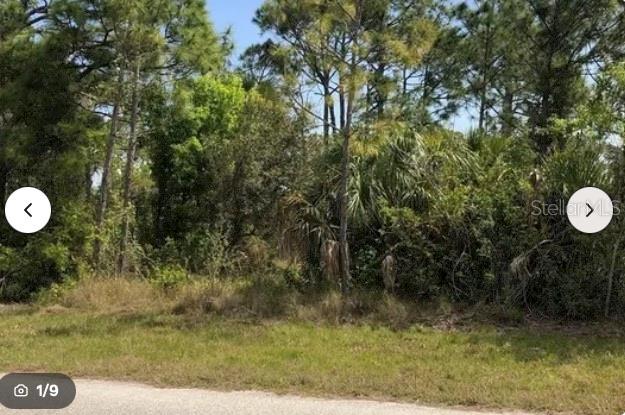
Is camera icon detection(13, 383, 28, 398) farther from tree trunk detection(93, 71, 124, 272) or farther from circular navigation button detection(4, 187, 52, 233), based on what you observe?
circular navigation button detection(4, 187, 52, 233)

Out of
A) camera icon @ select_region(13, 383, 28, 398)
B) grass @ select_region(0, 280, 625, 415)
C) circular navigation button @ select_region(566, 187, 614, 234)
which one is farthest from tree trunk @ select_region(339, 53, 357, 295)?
camera icon @ select_region(13, 383, 28, 398)

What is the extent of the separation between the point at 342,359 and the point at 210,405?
2.07m

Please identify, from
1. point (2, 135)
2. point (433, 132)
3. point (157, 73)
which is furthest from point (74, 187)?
point (433, 132)

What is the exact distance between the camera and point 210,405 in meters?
5.82

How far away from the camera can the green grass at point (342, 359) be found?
6148mm

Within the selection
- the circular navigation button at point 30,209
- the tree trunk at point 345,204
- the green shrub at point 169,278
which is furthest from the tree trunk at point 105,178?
the tree trunk at point 345,204

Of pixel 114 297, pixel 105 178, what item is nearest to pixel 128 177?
pixel 105 178

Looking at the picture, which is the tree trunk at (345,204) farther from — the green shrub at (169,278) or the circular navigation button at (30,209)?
the circular navigation button at (30,209)

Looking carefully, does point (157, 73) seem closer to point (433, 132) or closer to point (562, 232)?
point (433, 132)

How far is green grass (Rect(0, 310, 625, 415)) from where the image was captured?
6.15 metres

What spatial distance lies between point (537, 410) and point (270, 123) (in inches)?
507

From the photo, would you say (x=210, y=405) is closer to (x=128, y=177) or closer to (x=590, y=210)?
(x=590, y=210)

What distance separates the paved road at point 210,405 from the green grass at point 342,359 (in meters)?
0.25

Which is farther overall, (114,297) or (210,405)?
(114,297)
